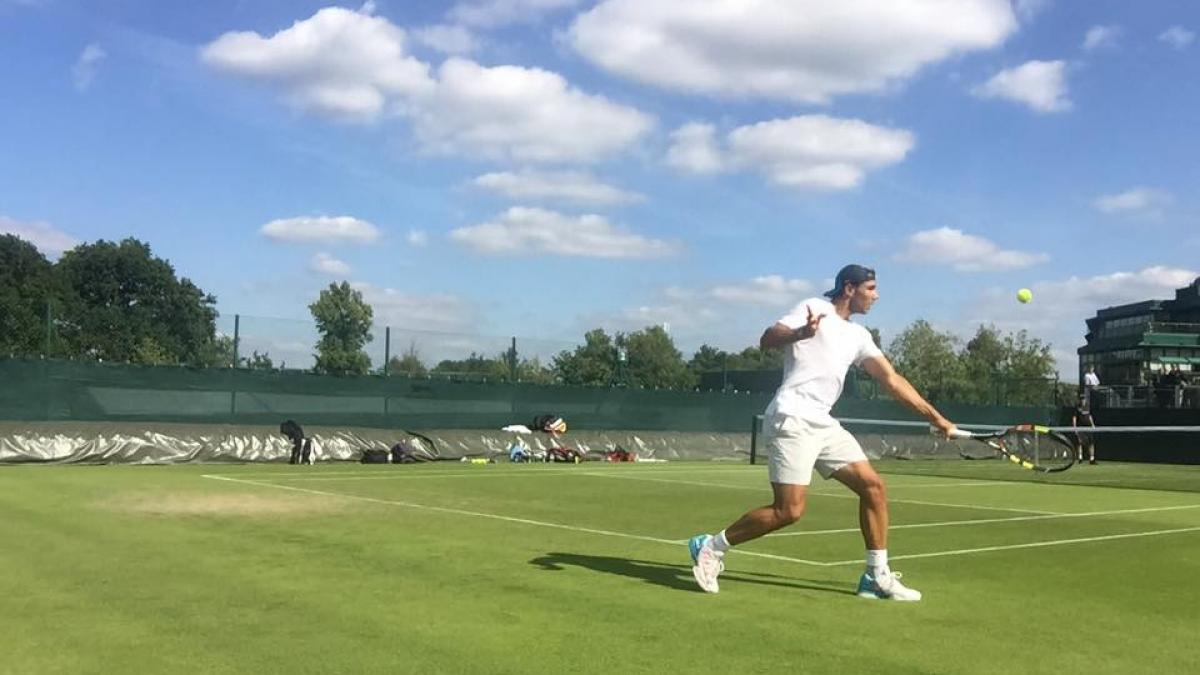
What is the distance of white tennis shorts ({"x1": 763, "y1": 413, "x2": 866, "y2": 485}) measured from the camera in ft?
19.5

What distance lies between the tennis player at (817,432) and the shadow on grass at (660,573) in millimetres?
297

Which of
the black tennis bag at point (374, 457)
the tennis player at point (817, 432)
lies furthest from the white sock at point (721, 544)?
the black tennis bag at point (374, 457)

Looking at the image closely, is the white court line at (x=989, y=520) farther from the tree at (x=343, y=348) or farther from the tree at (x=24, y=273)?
the tree at (x=24, y=273)

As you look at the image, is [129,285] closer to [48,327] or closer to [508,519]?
[48,327]

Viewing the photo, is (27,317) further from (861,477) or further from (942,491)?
(861,477)

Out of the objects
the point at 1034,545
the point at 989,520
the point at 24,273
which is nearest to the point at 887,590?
the point at 1034,545

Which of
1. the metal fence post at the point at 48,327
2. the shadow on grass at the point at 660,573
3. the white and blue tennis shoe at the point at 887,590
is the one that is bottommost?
the shadow on grass at the point at 660,573

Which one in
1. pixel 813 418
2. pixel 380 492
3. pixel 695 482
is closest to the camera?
pixel 813 418

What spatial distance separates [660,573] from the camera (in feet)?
22.7

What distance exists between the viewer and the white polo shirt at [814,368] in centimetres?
596

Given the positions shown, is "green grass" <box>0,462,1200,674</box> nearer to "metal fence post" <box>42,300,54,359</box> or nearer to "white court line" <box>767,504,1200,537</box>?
"white court line" <box>767,504,1200,537</box>

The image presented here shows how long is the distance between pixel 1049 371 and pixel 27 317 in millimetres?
58607

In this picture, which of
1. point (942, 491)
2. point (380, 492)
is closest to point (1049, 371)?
point (942, 491)

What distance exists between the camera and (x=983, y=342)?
242ft
